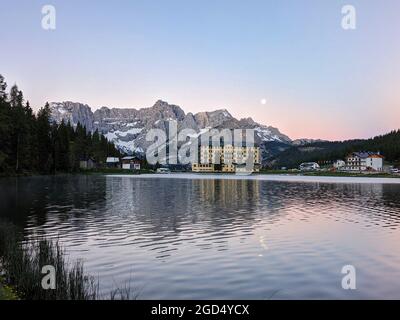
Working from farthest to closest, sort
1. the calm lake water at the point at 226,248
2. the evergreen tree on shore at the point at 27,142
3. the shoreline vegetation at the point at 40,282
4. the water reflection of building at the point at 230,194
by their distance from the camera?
the evergreen tree on shore at the point at 27,142
the water reflection of building at the point at 230,194
the calm lake water at the point at 226,248
the shoreline vegetation at the point at 40,282

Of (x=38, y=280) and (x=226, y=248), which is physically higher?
(x=38, y=280)

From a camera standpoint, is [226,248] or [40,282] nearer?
[40,282]

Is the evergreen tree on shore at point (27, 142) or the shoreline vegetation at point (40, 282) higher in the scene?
the evergreen tree on shore at point (27, 142)

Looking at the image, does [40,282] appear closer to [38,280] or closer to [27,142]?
[38,280]

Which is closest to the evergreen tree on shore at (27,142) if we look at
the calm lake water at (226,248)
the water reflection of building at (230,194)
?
the water reflection of building at (230,194)

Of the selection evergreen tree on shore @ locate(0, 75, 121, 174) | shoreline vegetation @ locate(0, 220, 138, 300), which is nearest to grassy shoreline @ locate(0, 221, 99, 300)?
shoreline vegetation @ locate(0, 220, 138, 300)

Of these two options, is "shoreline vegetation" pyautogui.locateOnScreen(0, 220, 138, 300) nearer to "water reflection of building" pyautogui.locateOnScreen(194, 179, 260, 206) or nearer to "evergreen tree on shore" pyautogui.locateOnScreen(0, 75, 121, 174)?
"water reflection of building" pyautogui.locateOnScreen(194, 179, 260, 206)

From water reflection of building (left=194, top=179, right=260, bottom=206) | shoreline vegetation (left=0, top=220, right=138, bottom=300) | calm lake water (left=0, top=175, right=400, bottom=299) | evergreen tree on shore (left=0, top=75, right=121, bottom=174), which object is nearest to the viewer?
shoreline vegetation (left=0, top=220, right=138, bottom=300)

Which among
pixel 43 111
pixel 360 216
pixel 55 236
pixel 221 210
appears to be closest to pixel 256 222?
pixel 221 210

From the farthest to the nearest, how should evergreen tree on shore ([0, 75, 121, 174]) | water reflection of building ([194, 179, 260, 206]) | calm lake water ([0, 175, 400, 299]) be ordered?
1. evergreen tree on shore ([0, 75, 121, 174])
2. water reflection of building ([194, 179, 260, 206])
3. calm lake water ([0, 175, 400, 299])

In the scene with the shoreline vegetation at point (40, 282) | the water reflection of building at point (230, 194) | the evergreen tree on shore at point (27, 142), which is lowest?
the water reflection of building at point (230, 194)

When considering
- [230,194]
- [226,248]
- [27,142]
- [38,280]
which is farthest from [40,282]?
[27,142]

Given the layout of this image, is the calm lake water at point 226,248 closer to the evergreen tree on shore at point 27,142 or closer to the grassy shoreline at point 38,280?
the grassy shoreline at point 38,280
